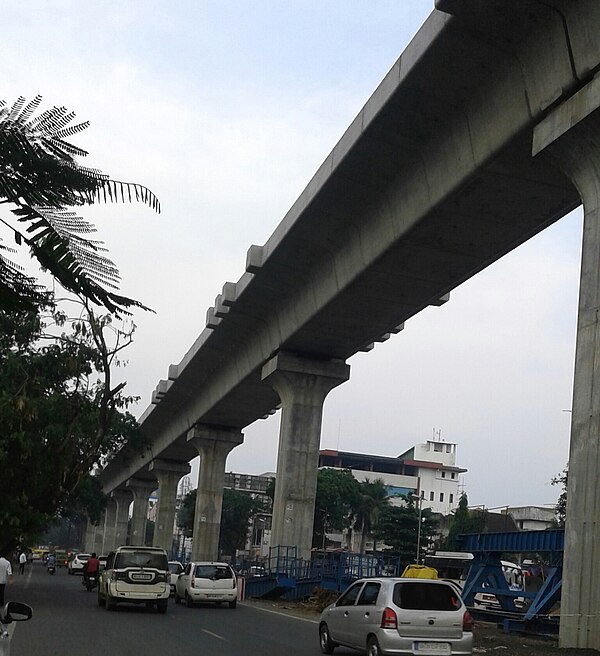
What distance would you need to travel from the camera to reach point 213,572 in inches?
1244

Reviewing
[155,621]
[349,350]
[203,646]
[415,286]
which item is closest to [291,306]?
[349,350]

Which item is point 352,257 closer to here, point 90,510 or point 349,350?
point 349,350

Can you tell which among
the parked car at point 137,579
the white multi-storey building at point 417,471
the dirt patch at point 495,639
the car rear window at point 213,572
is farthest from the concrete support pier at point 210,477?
the white multi-storey building at point 417,471

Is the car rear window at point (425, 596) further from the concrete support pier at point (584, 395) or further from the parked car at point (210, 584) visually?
the parked car at point (210, 584)

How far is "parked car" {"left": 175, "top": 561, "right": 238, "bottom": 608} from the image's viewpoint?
3112 centimetres

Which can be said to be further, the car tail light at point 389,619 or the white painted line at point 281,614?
the white painted line at point 281,614

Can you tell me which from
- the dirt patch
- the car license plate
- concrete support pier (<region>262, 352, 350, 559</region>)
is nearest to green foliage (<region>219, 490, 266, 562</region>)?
the dirt patch

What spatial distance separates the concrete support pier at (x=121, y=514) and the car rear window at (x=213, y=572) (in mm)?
74077

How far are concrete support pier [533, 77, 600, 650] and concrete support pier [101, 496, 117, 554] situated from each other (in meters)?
96.9

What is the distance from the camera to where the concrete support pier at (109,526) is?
108 meters

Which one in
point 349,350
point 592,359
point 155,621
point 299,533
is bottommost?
point 155,621

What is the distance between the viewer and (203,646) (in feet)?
59.1

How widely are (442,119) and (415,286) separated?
7735 mm

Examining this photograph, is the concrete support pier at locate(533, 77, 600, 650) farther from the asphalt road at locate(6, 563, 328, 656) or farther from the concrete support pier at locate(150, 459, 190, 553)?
the concrete support pier at locate(150, 459, 190, 553)
